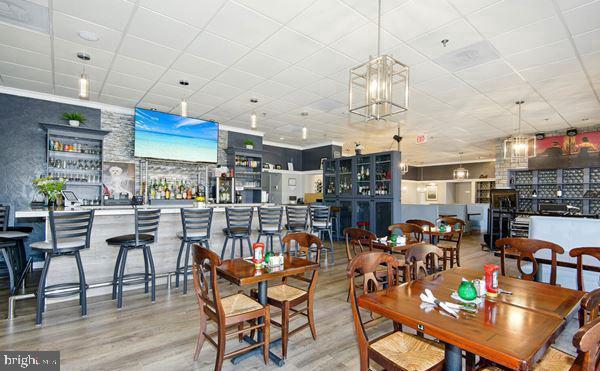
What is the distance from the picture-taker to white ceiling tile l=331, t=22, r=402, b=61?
3.39 meters

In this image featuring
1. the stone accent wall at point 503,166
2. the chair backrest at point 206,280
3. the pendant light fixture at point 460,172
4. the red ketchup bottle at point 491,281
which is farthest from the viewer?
the pendant light fixture at point 460,172

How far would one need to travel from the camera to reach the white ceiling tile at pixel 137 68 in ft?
13.8

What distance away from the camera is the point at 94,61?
4.22 m

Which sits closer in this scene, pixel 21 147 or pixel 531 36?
pixel 531 36

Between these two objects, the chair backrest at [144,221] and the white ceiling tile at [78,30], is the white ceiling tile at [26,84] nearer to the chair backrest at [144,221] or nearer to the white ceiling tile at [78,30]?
the white ceiling tile at [78,30]

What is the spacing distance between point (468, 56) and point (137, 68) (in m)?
4.77

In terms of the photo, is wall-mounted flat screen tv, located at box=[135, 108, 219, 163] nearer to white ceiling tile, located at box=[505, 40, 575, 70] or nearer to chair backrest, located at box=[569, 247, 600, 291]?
white ceiling tile, located at box=[505, 40, 575, 70]

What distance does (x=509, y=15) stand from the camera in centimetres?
306

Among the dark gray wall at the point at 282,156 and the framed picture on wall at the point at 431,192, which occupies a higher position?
the dark gray wall at the point at 282,156

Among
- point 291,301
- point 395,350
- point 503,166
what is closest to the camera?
point 395,350

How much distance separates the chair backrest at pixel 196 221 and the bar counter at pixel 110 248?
0.42 meters

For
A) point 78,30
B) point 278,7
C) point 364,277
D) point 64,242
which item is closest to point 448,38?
point 278,7

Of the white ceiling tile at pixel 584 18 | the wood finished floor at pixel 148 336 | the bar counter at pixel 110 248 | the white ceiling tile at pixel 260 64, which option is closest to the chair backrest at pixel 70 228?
the bar counter at pixel 110 248

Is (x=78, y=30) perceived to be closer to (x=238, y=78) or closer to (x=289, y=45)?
(x=238, y=78)
